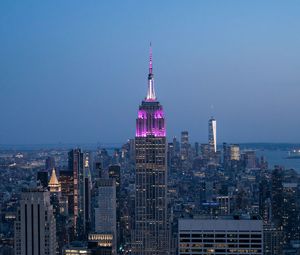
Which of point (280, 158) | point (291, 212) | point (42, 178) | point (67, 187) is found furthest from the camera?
point (67, 187)

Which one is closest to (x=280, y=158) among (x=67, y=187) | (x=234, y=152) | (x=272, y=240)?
(x=234, y=152)

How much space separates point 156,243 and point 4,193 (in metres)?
11.6

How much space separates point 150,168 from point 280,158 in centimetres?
618

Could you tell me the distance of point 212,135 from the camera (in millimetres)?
29031

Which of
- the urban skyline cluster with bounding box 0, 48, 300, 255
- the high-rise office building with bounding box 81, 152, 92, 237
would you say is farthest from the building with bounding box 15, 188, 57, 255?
the high-rise office building with bounding box 81, 152, 92, 237

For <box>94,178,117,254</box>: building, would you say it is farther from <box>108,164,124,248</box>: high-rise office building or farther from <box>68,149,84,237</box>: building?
<box>68,149,84,237</box>: building

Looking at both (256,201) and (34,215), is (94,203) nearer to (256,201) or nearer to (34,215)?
(256,201)

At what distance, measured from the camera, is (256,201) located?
1061 inches

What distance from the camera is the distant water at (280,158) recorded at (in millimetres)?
26820

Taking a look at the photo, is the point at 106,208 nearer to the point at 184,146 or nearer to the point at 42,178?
A: the point at 184,146

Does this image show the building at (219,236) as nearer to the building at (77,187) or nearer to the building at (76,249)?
the building at (76,249)

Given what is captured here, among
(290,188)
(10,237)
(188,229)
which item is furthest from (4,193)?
(290,188)

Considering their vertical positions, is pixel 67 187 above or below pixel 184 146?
below

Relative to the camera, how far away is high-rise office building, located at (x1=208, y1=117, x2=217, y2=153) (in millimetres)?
27294
